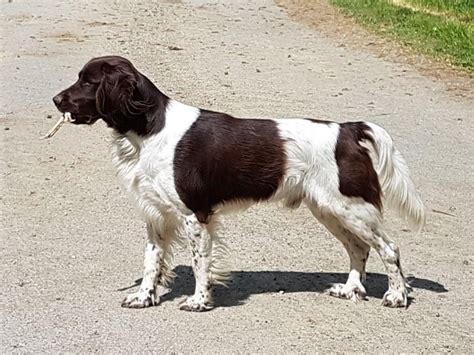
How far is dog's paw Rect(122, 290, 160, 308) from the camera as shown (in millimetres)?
6293

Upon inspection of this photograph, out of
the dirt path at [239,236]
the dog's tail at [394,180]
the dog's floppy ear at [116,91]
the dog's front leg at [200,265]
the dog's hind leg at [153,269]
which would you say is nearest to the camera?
the dirt path at [239,236]

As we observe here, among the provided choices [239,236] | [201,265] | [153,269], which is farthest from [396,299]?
[239,236]

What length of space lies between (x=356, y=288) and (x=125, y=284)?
151 centimetres

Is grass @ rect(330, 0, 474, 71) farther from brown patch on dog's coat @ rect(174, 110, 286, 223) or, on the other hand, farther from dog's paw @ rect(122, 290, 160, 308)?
dog's paw @ rect(122, 290, 160, 308)

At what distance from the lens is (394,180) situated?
6617 millimetres

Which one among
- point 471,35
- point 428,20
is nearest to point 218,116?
point 471,35

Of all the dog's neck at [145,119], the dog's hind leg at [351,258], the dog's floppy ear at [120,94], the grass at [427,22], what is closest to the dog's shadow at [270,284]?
the dog's hind leg at [351,258]

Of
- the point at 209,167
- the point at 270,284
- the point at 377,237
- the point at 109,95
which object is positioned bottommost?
the point at 270,284

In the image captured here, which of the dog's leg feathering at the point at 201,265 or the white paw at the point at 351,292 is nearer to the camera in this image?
the dog's leg feathering at the point at 201,265

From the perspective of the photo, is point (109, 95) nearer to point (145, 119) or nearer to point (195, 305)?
point (145, 119)

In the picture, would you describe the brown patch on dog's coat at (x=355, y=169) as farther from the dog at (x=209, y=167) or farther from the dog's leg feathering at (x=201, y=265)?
the dog's leg feathering at (x=201, y=265)

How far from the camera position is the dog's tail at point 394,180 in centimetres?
652

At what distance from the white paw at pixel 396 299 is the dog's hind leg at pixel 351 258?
0.20m

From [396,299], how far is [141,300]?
159 centimetres
